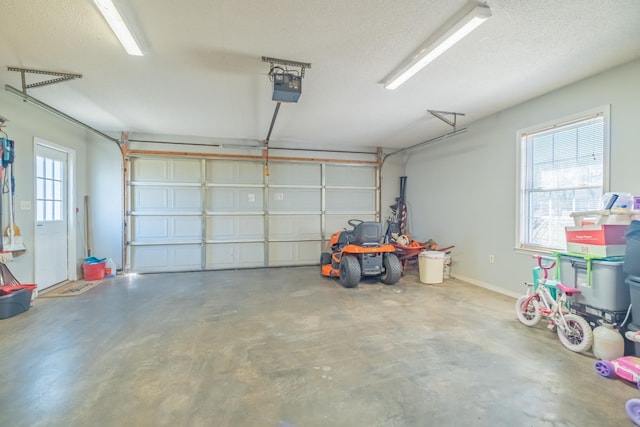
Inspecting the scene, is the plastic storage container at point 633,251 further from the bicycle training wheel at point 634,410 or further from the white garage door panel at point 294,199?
the white garage door panel at point 294,199

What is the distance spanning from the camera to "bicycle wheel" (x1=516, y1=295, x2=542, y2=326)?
115 inches

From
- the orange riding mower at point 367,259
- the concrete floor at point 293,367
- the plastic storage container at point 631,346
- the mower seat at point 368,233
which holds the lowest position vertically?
the concrete floor at point 293,367

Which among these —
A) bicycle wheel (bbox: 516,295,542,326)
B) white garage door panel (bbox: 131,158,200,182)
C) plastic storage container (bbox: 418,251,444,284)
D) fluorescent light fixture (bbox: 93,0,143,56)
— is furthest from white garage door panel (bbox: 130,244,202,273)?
bicycle wheel (bbox: 516,295,542,326)

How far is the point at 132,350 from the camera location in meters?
2.50

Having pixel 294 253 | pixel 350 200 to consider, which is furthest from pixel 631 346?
pixel 294 253

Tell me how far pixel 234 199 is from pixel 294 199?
1320 millimetres

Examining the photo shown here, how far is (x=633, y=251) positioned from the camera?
215 cm

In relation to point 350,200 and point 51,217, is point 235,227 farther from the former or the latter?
point 51,217

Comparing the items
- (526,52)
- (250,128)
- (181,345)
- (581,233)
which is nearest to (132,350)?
(181,345)

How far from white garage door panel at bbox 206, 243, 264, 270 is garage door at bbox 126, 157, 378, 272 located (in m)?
0.02

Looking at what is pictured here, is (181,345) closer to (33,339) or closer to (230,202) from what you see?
(33,339)

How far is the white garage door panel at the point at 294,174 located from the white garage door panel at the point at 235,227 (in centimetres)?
96

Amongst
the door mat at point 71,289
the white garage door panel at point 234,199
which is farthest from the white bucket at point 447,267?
the door mat at point 71,289

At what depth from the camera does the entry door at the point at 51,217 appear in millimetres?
4109
